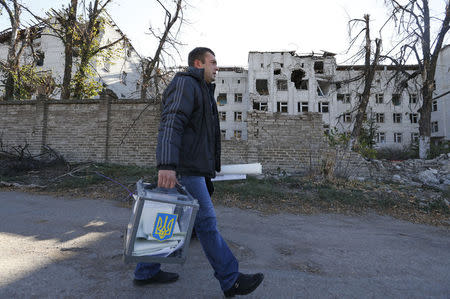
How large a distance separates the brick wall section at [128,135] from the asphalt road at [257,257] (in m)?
5.39

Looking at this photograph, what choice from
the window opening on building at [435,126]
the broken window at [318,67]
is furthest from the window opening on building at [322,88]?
the window opening on building at [435,126]

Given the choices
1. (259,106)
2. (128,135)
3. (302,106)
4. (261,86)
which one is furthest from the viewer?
(261,86)

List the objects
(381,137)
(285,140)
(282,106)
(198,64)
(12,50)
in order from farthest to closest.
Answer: (381,137)
(282,106)
(12,50)
(285,140)
(198,64)

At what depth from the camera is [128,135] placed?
412 inches

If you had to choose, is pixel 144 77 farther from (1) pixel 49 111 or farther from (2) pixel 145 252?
(2) pixel 145 252

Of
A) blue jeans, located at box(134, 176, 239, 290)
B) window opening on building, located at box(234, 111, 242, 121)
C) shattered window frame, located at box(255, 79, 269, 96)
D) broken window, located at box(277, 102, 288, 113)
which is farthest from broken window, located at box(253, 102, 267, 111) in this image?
blue jeans, located at box(134, 176, 239, 290)

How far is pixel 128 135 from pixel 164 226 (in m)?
9.75

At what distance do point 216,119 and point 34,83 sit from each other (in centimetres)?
1390

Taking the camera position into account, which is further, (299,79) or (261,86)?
(261,86)

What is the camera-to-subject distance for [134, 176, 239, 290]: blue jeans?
69.2 inches

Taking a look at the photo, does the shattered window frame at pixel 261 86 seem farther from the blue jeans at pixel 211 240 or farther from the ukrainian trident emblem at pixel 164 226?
the ukrainian trident emblem at pixel 164 226

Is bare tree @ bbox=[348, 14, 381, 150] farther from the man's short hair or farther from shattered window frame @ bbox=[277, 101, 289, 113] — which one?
shattered window frame @ bbox=[277, 101, 289, 113]

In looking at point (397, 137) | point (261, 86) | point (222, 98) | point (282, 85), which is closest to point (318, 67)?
point (282, 85)

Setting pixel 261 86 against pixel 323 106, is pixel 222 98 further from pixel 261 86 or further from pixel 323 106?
pixel 323 106
